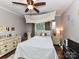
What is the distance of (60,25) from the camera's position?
7402 mm

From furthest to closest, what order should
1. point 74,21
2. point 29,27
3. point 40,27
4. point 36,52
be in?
point 29,27 → point 40,27 → point 74,21 → point 36,52

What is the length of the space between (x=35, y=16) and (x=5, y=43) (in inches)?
107

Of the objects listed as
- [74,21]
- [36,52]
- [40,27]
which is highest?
[74,21]

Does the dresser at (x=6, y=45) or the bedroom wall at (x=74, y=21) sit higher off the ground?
the bedroom wall at (x=74, y=21)

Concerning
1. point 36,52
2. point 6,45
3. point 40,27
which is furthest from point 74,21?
point 40,27

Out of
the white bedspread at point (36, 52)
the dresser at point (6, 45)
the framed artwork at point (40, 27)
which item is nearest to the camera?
the white bedspread at point (36, 52)

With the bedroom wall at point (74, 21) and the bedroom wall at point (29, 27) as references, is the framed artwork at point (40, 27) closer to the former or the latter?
the bedroom wall at point (29, 27)

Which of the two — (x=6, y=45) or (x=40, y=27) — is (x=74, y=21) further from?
(x=40, y=27)

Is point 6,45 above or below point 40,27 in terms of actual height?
below

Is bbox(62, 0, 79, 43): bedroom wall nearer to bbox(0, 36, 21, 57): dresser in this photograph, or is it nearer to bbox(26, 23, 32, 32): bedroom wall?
bbox(0, 36, 21, 57): dresser

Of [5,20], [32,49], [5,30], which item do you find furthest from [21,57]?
[5,20]

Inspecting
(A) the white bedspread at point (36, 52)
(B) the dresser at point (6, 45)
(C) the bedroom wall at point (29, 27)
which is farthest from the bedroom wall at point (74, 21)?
(C) the bedroom wall at point (29, 27)

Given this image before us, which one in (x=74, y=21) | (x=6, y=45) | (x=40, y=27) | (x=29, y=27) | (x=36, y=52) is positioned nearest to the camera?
(x=36, y=52)

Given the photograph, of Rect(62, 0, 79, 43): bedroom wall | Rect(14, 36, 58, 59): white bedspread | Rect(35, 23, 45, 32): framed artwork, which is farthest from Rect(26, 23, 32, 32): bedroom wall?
Rect(14, 36, 58, 59): white bedspread
